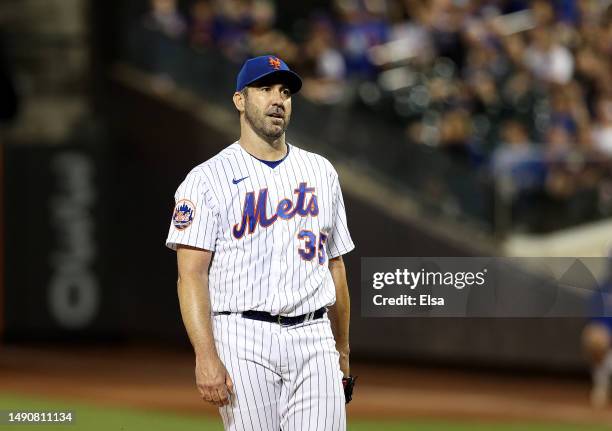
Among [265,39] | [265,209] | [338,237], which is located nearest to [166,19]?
[265,39]

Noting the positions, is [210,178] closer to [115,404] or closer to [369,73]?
[115,404]

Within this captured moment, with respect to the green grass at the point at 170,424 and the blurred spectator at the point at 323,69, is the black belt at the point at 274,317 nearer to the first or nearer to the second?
the green grass at the point at 170,424

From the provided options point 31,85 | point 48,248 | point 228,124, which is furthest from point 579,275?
point 31,85

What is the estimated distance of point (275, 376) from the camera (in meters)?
4.73

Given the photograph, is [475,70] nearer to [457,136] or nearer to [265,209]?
[457,136]

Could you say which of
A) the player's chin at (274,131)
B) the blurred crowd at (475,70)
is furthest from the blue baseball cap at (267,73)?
the blurred crowd at (475,70)

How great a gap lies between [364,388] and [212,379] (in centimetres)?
850

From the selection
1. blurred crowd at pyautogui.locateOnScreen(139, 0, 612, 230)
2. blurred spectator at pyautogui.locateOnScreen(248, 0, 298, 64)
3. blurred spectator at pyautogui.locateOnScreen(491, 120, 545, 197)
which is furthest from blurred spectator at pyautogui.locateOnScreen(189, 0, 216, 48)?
blurred spectator at pyautogui.locateOnScreen(491, 120, 545, 197)

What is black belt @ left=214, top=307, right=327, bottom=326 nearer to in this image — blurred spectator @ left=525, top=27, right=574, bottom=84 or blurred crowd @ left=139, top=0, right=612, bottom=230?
blurred crowd @ left=139, top=0, right=612, bottom=230

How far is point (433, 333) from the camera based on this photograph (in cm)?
1355

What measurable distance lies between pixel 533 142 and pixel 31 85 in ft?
23.8

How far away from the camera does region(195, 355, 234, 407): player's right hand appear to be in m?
4.53

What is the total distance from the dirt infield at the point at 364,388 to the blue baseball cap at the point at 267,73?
674 cm

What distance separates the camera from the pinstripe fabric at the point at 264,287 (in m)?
4.70
